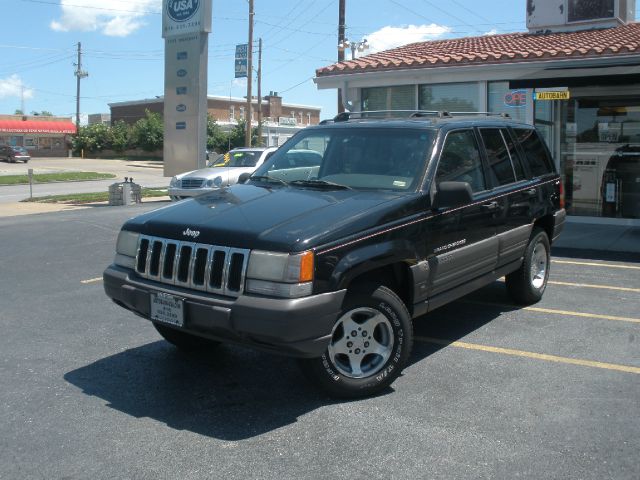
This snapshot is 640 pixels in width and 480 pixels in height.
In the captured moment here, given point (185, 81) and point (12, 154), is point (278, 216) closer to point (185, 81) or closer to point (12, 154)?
point (185, 81)

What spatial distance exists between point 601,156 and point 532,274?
7.64m

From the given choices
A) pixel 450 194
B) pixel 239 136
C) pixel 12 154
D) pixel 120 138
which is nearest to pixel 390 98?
pixel 450 194

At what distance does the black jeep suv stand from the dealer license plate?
0.4 inches

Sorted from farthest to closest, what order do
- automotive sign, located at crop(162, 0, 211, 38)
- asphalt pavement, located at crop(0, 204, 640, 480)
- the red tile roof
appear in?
1. automotive sign, located at crop(162, 0, 211, 38)
2. the red tile roof
3. asphalt pavement, located at crop(0, 204, 640, 480)

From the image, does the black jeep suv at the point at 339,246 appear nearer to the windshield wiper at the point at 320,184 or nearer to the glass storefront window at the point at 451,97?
the windshield wiper at the point at 320,184

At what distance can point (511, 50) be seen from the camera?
44.1ft

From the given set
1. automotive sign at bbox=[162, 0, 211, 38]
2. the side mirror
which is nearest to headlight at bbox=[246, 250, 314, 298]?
the side mirror

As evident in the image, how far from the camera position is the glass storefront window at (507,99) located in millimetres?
13469

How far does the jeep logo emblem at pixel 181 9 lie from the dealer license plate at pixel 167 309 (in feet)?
74.9

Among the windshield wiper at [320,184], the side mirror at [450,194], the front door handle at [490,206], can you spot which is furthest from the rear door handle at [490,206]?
the windshield wiper at [320,184]

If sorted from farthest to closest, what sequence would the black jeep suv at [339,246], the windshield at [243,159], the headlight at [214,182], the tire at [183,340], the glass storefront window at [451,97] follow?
the windshield at [243,159] < the headlight at [214,182] < the glass storefront window at [451,97] < the tire at [183,340] < the black jeep suv at [339,246]

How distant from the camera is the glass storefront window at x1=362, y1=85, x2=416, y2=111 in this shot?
47.1 feet

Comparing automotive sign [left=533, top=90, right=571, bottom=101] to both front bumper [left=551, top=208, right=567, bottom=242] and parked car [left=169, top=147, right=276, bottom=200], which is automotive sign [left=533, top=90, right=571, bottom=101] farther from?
parked car [left=169, top=147, right=276, bottom=200]

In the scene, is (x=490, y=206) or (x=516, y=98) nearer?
(x=490, y=206)
